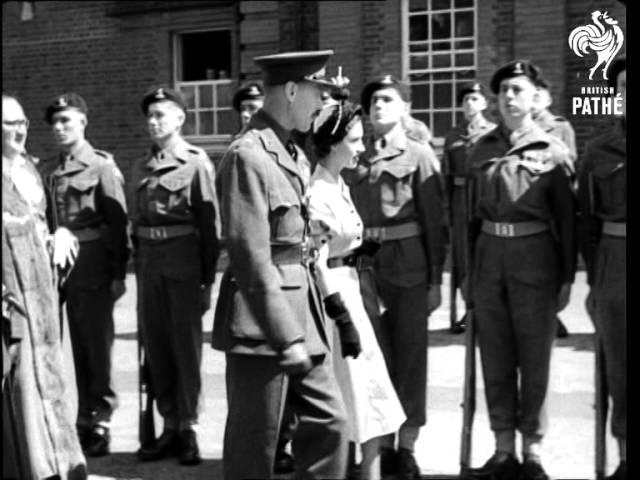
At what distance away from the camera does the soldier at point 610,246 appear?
424 centimetres

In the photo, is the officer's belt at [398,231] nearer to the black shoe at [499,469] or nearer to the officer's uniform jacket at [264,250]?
the black shoe at [499,469]

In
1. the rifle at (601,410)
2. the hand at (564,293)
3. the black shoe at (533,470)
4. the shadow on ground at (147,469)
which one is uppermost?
the hand at (564,293)

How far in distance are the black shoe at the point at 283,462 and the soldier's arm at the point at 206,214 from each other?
3.10 ft

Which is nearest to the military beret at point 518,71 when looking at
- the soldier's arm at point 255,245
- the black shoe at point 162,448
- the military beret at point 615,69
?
the military beret at point 615,69

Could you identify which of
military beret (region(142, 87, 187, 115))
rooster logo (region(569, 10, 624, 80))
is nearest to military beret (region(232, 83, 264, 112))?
military beret (region(142, 87, 187, 115))

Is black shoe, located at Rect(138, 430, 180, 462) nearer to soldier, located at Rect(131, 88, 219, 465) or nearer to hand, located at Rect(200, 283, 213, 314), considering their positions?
soldier, located at Rect(131, 88, 219, 465)

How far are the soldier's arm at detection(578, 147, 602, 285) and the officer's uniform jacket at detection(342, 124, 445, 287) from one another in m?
0.76

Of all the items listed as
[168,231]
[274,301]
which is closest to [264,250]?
[274,301]

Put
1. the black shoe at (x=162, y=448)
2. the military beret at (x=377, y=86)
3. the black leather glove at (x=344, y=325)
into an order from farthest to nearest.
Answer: the black shoe at (x=162, y=448), the military beret at (x=377, y=86), the black leather glove at (x=344, y=325)

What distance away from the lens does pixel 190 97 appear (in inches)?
494

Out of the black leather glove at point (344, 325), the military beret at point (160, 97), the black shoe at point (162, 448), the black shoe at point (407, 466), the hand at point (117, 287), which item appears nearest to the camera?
the black leather glove at point (344, 325)

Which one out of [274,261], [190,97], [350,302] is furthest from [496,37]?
[190,97]

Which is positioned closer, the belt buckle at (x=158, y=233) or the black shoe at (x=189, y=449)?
the black shoe at (x=189, y=449)

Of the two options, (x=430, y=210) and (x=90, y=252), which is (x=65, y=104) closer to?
(x=90, y=252)
